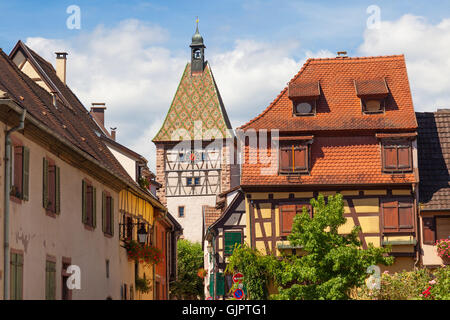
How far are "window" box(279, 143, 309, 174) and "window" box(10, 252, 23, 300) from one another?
1706 centimetres

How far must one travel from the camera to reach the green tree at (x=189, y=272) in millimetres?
72938

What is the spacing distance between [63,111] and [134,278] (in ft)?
20.8

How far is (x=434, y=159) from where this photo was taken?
106 feet

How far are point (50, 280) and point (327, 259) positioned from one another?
375 inches

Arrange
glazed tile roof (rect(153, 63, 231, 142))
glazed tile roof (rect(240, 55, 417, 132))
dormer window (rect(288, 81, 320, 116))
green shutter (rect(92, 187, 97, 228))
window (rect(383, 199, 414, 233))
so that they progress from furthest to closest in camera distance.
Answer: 1. glazed tile roof (rect(153, 63, 231, 142))
2. dormer window (rect(288, 81, 320, 116))
3. glazed tile roof (rect(240, 55, 417, 132))
4. window (rect(383, 199, 414, 233))
5. green shutter (rect(92, 187, 97, 228))

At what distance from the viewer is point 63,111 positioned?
82.0 ft

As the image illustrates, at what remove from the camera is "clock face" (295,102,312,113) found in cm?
3247

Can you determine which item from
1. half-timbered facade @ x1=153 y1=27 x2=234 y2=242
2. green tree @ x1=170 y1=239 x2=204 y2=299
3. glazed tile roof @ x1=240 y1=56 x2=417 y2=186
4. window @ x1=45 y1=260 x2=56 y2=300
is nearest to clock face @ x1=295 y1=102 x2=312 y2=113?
glazed tile roof @ x1=240 y1=56 x2=417 y2=186

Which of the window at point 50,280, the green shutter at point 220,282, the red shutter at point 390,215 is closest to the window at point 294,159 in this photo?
the red shutter at point 390,215

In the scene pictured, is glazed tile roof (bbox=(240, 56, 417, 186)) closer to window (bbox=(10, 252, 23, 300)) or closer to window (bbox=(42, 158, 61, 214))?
window (bbox=(42, 158, 61, 214))

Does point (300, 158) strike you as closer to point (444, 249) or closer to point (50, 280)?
point (444, 249)

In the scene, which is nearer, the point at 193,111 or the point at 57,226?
the point at 57,226
